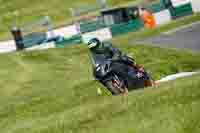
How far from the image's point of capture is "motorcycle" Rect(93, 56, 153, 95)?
15.0 meters

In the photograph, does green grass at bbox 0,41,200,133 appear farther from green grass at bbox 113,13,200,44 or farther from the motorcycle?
green grass at bbox 113,13,200,44

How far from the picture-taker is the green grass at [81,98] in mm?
9469

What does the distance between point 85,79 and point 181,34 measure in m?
10.4

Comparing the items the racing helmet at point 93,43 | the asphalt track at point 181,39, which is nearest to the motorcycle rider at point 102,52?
the racing helmet at point 93,43

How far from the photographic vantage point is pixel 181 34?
100 feet

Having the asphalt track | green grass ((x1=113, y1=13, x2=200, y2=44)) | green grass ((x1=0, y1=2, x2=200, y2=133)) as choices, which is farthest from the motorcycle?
green grass ((x1=113, y1=13, x2=200, y2=44))

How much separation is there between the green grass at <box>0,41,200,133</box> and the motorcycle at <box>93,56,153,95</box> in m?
0.55

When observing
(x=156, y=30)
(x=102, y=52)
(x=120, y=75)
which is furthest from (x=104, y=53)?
(x=156, y=30)

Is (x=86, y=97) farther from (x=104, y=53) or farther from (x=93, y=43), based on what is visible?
(x=93, y=43)

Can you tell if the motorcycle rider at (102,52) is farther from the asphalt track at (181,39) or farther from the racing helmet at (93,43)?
the asphalt track at (181,39)

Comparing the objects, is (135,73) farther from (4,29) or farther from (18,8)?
(18,8)

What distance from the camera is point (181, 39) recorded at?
29.0 m

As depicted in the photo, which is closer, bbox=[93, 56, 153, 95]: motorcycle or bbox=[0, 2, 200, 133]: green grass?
bbox=[0, 2, 200, 133]: green grass

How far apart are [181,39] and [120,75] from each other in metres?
14.5
